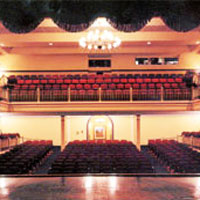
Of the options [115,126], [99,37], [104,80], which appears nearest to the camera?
[99,37]

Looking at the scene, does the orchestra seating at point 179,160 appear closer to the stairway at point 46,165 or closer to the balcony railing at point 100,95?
the balcony railing at point 100,95

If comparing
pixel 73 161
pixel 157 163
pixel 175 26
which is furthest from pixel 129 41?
pixel 175 26

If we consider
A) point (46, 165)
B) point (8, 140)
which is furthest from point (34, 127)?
point (46, 165)

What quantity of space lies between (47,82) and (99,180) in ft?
43.1

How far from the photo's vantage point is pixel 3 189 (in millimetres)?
4141

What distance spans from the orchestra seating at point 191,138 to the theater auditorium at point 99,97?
0.18 ft

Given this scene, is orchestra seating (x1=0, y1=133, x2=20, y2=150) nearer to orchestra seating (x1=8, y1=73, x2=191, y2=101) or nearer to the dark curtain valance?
orchestra seating (x1=8, y1=73, x2=191, y2=101)

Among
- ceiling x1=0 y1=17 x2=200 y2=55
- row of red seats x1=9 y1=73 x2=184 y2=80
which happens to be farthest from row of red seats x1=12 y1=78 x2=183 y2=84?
ceiling x1=0 y1=17 x2=200 y2=55

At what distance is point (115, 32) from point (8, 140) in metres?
8.07

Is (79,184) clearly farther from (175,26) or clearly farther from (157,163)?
(157,163)

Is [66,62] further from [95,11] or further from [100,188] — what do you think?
[100,188]

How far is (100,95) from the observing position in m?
14.6

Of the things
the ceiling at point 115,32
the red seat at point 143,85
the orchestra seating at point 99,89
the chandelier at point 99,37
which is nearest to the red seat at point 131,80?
the orchestra seating at point 99,89

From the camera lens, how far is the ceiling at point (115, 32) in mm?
Result: 14570
